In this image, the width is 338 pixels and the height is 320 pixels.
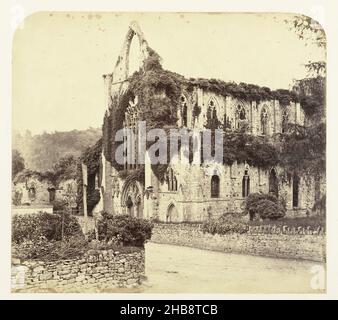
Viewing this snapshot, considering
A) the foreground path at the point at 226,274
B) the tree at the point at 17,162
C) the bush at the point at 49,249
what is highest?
the tree at the point at 17,162

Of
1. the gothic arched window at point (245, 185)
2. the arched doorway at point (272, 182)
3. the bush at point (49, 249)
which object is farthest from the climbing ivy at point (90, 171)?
the arched doorway at point (272, 182)

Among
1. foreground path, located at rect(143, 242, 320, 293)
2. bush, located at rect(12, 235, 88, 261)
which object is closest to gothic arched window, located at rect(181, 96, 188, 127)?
foreground path, located at rect(143, 242, 320, 293)

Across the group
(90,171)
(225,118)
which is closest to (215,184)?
(225,118)

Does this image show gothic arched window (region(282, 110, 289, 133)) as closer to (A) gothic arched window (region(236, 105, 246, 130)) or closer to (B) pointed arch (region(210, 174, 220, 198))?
(A) gothic arched window (region(236, 105, 246, 130))

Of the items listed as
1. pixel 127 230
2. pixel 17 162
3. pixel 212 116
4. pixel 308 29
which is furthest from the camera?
pixel 212 116

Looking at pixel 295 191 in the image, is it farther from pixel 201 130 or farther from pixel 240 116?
pixel 201 130

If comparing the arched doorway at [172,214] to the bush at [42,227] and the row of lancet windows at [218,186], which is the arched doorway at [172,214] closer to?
the row of lancet windows at [218,186]
